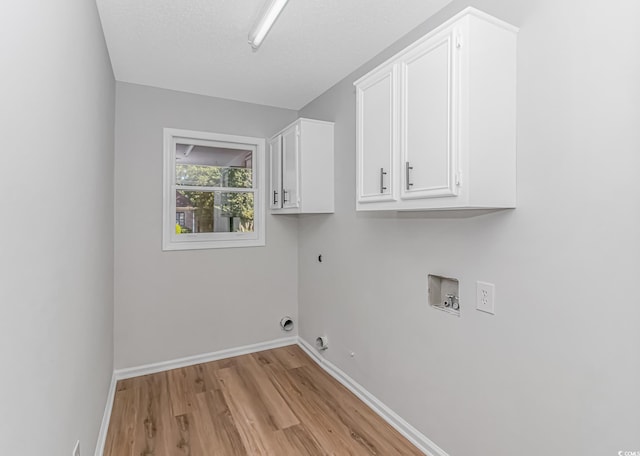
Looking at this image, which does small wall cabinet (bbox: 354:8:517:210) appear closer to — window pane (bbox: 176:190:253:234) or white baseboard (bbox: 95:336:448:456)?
white baseboard (bbox: 95:336:448:456)

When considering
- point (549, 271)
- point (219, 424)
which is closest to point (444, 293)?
point (549, 271)

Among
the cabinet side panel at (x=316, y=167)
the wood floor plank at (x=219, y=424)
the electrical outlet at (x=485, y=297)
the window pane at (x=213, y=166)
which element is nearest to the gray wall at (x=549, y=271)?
the electrical outlet at (x=485, y=297)

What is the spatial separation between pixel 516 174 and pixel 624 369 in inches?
34.1

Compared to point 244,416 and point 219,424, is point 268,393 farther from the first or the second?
point 219,424

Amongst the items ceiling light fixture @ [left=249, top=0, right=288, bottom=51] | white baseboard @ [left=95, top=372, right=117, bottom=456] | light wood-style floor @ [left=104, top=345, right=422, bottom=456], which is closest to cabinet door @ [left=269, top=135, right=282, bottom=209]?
ceiling light fixture @ [left=249, top=0, right=288, bottom=51]

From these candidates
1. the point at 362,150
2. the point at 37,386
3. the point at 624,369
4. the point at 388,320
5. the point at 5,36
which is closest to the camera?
the point at 5,36

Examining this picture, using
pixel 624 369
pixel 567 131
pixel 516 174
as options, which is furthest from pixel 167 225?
pixel 624 369

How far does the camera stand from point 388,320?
2.44 meters

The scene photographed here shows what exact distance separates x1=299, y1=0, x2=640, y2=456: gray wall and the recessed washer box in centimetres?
4

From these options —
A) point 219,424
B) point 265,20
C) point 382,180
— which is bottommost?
point 219,424

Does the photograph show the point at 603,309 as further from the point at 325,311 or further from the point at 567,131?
the point at 325,311

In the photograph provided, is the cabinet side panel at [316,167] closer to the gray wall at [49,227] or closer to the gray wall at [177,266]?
the gray wall at [177,266]

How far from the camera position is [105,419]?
2275 millimetres

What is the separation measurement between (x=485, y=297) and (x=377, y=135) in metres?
1.07
